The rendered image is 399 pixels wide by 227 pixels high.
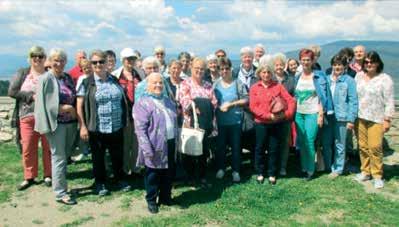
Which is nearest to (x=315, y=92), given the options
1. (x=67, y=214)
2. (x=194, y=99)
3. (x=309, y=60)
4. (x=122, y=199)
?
(x=309, y=60)

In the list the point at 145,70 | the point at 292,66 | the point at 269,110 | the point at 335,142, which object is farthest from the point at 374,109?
the point at 145,70

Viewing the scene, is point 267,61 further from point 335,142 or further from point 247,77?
point 335,142

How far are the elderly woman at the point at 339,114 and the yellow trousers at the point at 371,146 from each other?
0.69 ft

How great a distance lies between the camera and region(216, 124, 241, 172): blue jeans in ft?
23.4

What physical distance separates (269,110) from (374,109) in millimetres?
1852

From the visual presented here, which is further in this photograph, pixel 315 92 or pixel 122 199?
pixel 315 92

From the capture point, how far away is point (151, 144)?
5734 millimetres

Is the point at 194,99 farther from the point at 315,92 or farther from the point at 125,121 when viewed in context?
the point at 315,92

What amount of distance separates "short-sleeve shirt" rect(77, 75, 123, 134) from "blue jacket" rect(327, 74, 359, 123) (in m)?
3.91

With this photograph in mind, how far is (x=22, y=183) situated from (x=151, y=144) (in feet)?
10.4

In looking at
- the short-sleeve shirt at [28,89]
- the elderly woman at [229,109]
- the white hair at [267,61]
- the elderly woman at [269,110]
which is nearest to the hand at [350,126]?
the elderly woman at [269,110]

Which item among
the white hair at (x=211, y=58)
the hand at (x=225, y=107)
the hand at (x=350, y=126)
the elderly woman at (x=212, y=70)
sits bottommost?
the hand at (x=350, y=126)

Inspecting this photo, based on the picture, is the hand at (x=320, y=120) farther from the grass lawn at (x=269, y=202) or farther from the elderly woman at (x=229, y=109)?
the elderly woman at (x=229, y=109)

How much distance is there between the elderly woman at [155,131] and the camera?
225 inches
